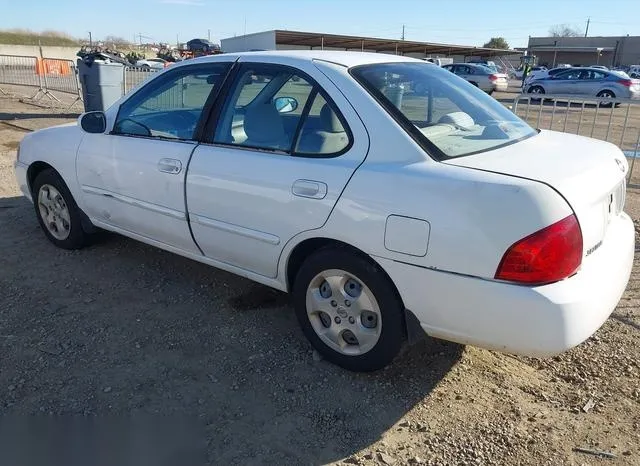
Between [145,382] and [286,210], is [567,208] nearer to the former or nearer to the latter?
[286,210]

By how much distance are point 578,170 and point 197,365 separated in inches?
89.0

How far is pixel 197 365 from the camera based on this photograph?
3096 millimetres

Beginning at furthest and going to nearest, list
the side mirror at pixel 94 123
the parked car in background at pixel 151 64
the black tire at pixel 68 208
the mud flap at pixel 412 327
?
1. the parked car in background at pixel 151 64
2. the black tire at pixel 68 208
3. the side mirror at pixel 94 123
4. the mud flap at pixel 412 327

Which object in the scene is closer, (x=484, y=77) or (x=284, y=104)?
(x=284, y=104)

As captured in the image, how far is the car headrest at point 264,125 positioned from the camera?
3176 mm

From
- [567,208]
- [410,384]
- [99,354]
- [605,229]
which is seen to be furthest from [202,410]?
[605,229]

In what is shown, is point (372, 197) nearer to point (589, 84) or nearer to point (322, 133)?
Result: point (322, 133)

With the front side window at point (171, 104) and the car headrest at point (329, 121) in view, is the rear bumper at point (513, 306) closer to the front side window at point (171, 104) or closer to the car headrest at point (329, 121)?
the car headrest at point (329, 121)

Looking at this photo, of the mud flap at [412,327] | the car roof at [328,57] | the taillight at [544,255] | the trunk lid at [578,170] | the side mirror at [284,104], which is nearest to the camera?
the taillight at [544,255]

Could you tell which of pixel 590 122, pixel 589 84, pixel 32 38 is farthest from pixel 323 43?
pixel 32 38

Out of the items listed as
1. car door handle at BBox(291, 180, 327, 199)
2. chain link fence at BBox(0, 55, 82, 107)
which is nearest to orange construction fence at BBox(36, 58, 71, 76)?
chain link fence at BBox(0, 55, 82, 107)

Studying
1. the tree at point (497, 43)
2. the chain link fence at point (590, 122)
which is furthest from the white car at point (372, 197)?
the tree at point (497, 43)

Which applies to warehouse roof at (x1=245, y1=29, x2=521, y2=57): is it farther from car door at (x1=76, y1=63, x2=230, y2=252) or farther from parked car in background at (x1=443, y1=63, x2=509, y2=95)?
car door at (x1=76, y1=63, x2=230, y2=252)

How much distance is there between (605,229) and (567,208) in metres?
0.53
